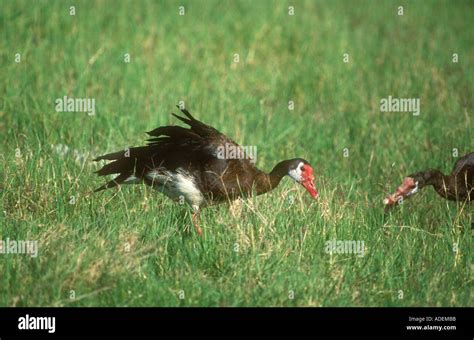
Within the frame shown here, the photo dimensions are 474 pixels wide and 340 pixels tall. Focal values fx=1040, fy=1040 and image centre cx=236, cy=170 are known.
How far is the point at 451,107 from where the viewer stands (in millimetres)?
12961

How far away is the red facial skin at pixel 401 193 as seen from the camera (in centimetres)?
911

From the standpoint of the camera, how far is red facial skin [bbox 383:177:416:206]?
9.11 meters

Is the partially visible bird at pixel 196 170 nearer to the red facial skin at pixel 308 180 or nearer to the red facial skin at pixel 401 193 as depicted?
the red facial skin at pixel 308 180

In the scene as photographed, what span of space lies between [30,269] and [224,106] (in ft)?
18.9

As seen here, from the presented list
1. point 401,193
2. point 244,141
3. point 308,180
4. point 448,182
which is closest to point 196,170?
point 308,180

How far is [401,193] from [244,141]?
2895mm

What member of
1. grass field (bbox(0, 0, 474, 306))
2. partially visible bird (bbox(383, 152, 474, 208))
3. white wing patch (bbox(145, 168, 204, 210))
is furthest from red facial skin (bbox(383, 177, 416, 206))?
white wing patch (bbox(145, 168, 204, 210))

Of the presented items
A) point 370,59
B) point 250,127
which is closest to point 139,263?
point 250,127

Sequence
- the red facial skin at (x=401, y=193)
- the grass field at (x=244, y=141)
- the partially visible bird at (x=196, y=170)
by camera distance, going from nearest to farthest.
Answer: the grass field at (x=244, y=141), the partially visible bird at (x=196, y=170), the red facial skin at (x=401, y=193)

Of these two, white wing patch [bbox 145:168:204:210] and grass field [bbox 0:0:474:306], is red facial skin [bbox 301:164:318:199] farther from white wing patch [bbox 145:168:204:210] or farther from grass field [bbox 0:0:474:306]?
white wing patch [bbox 145:168:204:210]

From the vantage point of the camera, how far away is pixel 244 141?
11.6m

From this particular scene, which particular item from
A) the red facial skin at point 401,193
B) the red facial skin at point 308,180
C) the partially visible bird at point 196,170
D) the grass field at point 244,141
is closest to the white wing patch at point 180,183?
the partially visible bird at point 196,170

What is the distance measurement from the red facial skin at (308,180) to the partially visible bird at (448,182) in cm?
75
